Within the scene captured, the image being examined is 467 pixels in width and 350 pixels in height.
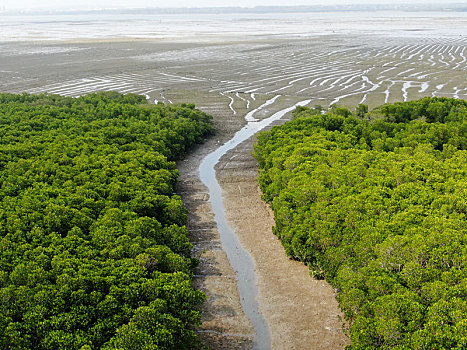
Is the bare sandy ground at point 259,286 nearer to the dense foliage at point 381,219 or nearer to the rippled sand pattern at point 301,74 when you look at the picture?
the dense foliage at point 381,219

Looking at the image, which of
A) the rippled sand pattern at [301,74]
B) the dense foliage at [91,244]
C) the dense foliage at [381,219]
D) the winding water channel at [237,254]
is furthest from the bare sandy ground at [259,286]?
the rippled sand pattern at [301,74]

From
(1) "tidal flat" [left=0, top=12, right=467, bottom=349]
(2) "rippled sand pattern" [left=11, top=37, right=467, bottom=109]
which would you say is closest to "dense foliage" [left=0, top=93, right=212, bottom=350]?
(1) "tidal flat" [left=0, top=12, right=467, bottom=349]

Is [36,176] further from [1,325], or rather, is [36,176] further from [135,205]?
[1,325]

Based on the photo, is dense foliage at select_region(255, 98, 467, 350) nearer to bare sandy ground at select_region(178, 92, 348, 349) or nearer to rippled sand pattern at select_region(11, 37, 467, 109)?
bare sandy ground at select_region(178, 92, 348, 349)

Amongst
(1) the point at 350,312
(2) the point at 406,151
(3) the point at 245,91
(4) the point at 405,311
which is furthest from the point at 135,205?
(3) the point at 245,91

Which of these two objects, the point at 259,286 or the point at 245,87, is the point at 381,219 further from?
the point at 245,87
